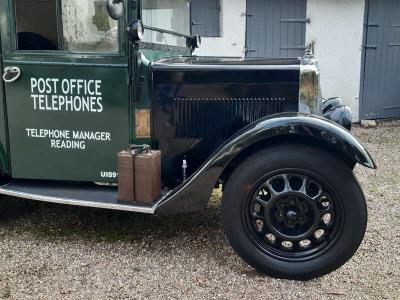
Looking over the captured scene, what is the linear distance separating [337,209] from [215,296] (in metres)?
0.96

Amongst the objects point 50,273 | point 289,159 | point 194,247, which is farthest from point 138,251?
point 289,159

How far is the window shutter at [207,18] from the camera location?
27.5ft

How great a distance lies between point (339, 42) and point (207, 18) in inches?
101

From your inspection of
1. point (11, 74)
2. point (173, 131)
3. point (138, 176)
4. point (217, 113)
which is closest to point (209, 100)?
point (217, 113)

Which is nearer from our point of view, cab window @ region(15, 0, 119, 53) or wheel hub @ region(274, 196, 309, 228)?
wheel hub @ region(274, 196, 309, 228)

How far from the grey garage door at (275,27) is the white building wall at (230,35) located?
5.5 inches

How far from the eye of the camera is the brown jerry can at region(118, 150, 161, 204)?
3.22 metres

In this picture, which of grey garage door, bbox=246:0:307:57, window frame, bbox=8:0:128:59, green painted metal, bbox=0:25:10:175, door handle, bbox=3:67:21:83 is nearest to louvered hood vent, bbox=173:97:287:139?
window frame, bbox=8:0:128:59

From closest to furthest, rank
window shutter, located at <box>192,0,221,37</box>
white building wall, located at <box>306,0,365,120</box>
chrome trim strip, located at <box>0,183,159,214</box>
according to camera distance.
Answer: chrome trim strip, located at <box>0,183,159,214</box>
window shutter, located at <box>192,0,221,37</box>
white building wall, located at <box>306,0,365,120</box>

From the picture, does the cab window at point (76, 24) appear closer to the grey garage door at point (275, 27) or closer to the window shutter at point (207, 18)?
the window shutter at point (207, 18)

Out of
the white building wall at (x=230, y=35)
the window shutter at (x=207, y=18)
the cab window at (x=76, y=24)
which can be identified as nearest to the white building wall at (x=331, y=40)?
the white building wall at (x=230, y=35)

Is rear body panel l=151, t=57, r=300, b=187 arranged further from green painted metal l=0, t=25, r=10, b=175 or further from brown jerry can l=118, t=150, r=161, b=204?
green painted metal l=0, t=25, r=10, b=175

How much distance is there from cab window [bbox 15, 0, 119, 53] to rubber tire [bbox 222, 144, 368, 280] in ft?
4.30

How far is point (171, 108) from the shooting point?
3.48 metres
